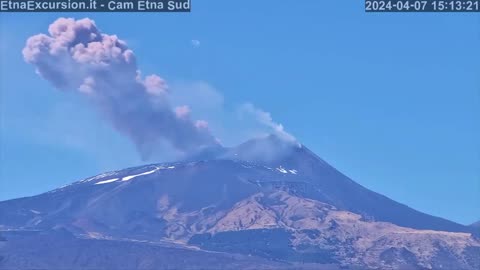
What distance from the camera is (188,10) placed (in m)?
108

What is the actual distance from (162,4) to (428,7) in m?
29.0

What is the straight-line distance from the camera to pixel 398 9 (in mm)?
102562

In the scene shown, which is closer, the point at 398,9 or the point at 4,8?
the point at 398,9

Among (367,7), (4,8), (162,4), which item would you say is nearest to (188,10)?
(162,4)

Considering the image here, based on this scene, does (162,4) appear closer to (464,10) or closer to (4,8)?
(4,8)

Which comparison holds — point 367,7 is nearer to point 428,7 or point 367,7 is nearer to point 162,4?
point 428,7

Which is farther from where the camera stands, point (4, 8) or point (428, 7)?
point (4, 8)

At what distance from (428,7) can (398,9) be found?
3352mm

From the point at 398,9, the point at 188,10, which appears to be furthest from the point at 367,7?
the point at 188,10

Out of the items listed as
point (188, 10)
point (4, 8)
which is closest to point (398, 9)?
point (188, 10)

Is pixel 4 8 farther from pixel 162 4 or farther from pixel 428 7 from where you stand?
pixel 428 7

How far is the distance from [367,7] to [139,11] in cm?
2513

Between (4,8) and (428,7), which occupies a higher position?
(4,8)

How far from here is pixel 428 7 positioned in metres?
103
